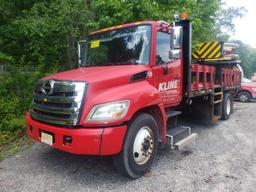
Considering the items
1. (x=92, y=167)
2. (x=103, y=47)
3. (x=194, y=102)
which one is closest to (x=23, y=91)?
(x=103, y=47)

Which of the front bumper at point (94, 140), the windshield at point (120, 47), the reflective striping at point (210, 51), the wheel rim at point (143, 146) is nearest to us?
the front bumper at point (94, 140)

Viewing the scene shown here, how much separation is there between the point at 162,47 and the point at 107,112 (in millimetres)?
1766

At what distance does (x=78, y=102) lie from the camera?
9.78 ft

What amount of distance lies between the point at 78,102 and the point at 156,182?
161 centimetres

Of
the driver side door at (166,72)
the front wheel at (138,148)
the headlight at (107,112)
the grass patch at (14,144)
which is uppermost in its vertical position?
the driver side door at (166,72)

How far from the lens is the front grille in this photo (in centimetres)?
299

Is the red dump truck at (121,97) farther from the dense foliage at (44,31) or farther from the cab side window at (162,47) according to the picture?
the dense foliage at (44,31)

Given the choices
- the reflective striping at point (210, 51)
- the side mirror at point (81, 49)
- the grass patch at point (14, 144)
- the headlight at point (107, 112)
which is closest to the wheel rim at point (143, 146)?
the headlight at point (107, 112)

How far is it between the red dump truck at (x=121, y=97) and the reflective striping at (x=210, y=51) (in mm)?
2274

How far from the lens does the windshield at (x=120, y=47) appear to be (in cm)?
380

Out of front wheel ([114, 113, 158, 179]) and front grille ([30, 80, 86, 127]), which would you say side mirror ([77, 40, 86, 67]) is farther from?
front wheel ([114, 113, 158, 179])

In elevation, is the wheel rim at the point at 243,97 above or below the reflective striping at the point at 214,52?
below

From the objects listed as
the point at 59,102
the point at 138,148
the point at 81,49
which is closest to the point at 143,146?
A: the point at 138,148

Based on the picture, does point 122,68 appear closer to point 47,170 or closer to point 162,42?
point 162,42
